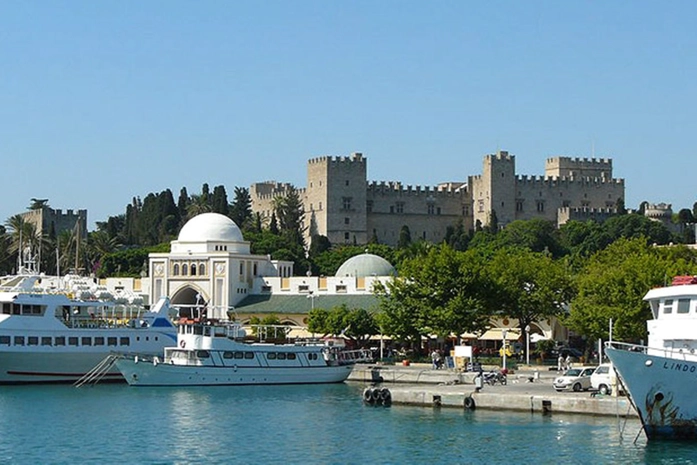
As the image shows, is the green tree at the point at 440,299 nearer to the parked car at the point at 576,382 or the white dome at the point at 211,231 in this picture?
the parked car at the point at 576,382

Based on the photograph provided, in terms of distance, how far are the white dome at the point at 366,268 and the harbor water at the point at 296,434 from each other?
140 ft

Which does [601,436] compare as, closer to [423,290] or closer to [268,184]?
[423,290]

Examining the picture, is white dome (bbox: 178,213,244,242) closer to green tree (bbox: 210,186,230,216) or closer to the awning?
the awning

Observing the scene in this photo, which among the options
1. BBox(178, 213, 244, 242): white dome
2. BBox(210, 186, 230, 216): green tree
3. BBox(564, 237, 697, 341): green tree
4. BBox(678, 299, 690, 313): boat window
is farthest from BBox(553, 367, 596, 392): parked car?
BBox(210, 186, 230, 216): green tree

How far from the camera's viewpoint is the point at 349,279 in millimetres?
89375

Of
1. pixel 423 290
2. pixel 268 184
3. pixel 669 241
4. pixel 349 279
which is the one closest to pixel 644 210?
pixel 669 241

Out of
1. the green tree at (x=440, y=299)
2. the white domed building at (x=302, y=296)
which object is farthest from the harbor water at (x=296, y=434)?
the white domed building at (x=302, y=296)

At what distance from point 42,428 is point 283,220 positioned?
9810 cm

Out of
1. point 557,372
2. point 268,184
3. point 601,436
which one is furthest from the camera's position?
point 268,184

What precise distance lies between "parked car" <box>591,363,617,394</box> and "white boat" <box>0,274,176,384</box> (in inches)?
916

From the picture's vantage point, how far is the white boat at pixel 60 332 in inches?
2352

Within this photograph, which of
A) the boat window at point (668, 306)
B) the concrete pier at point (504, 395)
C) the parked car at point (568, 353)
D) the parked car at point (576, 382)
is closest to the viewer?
the boat window at point (668, 306)

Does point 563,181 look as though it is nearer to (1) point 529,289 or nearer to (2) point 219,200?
(2) point 219,200

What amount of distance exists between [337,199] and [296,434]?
337 ft
